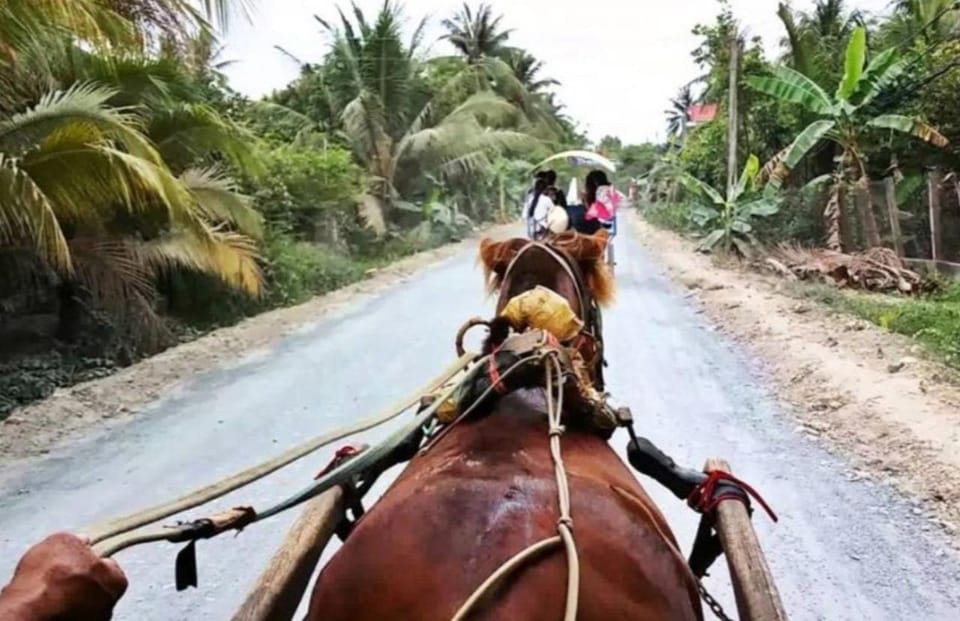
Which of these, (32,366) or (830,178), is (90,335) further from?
(830,178)

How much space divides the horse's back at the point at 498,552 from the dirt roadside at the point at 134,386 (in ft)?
20.3

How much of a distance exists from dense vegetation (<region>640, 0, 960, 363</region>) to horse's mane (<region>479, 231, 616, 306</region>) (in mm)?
7574

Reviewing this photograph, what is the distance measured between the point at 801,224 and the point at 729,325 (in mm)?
8186

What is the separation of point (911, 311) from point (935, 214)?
16.9 ft

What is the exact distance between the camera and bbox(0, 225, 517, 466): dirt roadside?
26.8 ft

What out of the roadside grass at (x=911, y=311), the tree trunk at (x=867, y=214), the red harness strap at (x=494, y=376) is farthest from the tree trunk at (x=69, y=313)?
the tree trunk at (x=867, y=214)

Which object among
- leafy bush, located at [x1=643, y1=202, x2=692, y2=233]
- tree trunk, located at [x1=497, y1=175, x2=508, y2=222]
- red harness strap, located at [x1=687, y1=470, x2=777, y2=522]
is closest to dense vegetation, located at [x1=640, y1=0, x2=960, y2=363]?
leafy bush, located at [x1=643, y1=202, x2=692, y2=233]

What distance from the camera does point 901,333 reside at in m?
11.4

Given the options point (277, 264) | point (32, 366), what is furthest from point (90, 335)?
point (277, 264)

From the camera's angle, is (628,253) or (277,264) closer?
(277,264)

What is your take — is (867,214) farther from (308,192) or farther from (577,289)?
(577,289)

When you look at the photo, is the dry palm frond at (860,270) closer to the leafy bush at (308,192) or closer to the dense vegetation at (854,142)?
the dense vegetation at (854,142)

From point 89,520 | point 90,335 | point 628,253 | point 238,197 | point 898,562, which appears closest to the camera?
point 898,562

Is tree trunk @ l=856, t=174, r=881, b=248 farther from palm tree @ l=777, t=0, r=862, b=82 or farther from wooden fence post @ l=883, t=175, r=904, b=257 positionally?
palm tree @ l=777, t=0, r=862, b=82
